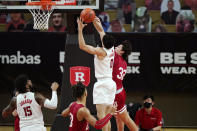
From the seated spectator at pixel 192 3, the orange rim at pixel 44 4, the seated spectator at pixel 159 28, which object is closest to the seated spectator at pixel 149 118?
the orange rim at pixel 44 4

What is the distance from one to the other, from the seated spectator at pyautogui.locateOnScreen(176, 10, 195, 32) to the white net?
4.98 metres

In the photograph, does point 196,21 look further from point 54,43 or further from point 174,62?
point 54,43

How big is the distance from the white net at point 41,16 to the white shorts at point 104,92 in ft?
5.42

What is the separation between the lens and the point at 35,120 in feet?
19.6

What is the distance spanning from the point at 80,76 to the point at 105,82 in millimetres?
1201

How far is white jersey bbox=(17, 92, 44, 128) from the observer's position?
5949 mm

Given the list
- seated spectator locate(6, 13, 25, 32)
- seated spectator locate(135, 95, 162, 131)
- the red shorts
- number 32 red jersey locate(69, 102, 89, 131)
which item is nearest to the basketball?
the red shorts

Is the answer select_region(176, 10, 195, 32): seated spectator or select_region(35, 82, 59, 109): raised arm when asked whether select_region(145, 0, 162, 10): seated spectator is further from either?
select_region(35, 82, 59, 109): raised arm

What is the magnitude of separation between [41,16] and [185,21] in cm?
517

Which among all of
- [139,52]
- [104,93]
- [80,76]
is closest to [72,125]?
[104,93]

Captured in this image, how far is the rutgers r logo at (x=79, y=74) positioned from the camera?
26.5ft

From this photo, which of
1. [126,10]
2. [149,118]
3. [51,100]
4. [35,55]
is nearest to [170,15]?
[126,10]

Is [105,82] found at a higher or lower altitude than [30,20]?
lower

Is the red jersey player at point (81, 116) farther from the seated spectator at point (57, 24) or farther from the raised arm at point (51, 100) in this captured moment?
the seated spectator at point (57, 24)
